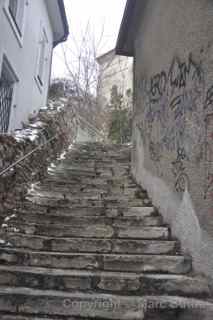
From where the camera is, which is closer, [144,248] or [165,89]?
[144,248]

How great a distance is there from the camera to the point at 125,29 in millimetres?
6496

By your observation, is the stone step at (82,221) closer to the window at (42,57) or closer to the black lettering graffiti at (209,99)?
the black lettering graffiti at (209,99)

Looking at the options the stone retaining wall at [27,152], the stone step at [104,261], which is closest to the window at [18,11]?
the stone retaining wall at [27,152]

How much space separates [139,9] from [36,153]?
10.3ft

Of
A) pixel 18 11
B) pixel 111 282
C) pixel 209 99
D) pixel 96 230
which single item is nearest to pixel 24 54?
pixel 18 11

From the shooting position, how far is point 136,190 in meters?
5.17

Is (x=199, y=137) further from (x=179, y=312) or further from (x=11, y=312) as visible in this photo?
(x=11, y=312)

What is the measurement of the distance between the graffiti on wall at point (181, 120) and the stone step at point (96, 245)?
0.64 meters

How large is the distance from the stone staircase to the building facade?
0.26m

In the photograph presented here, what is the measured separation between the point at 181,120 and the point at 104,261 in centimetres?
170

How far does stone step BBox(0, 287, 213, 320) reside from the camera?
263 cm

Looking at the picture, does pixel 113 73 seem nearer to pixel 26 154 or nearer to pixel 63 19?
pixel 63 19

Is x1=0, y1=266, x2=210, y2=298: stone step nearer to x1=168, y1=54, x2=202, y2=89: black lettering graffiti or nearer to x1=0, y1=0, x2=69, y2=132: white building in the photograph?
x1=168, y1=54, x2=202, y2=89: black lettering graffiti

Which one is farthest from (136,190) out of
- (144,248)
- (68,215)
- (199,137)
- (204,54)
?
(204,54)
